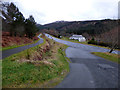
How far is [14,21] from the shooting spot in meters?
19.9

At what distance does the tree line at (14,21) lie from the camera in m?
7.78

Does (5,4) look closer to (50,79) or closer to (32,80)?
(32,80)

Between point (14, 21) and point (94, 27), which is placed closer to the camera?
point (14, 21)

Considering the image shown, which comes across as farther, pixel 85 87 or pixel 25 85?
pixel 85 87

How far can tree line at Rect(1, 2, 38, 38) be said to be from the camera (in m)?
7.78

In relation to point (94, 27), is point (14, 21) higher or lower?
lower

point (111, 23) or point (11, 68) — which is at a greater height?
point (111, 23)

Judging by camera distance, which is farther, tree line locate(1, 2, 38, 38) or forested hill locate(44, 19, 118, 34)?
forested hill locate(44, 19, 118, 34)

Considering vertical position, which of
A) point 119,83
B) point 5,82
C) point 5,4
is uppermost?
point 5,4

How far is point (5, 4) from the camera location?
6934 mm

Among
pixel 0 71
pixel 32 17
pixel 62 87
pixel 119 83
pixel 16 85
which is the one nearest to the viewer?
pixel 16 85

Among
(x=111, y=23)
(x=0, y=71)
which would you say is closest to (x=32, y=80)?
(x=0, y=71)

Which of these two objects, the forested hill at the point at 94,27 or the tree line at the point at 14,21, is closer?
the tree line at the point at 14,21

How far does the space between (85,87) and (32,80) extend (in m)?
3.82
